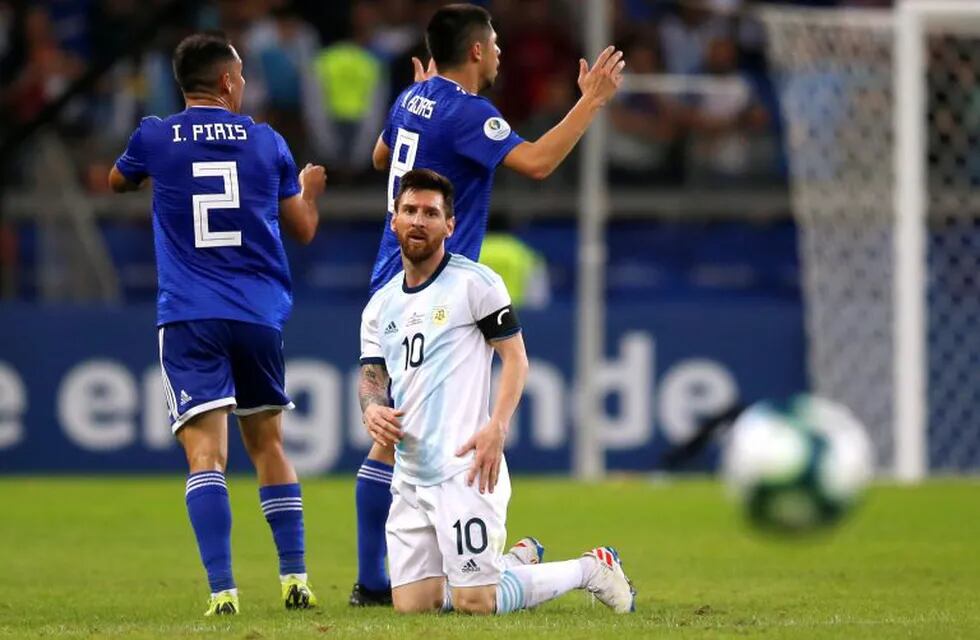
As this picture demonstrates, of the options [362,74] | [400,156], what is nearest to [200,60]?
[400,156]

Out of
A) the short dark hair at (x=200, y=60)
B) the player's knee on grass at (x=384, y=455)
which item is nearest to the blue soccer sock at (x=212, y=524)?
the player's knee on grass at (x=384, y=455)

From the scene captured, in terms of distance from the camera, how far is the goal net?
16.0 meters

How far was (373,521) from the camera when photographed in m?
7.75

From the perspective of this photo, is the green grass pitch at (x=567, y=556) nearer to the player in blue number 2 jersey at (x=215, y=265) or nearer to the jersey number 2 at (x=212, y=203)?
the player in blue number 2 jersey at (x=215, y=265)

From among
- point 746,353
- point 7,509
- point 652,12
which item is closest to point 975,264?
point 746,353

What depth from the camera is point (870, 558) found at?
980cm

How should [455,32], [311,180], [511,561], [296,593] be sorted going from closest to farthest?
[511,561]
[296,593]
[455,32]
[311,180]

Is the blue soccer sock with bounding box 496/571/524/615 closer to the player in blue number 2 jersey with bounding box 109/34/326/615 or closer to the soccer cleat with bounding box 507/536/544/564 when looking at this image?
the soccer cleat with bounding box 507/536/544/564

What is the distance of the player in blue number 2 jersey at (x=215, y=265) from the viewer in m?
7.42

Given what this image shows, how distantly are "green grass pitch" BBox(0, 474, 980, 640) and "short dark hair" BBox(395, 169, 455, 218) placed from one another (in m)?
1.49

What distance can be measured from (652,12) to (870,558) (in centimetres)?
1143

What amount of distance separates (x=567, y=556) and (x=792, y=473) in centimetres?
365

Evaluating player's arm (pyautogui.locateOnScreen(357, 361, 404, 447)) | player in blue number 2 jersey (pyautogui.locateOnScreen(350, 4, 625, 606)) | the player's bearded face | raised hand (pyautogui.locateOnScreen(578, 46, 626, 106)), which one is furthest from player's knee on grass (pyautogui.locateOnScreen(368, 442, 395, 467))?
raised hand (pyautogui.locateOnScreen(578, 46, 626, 106))

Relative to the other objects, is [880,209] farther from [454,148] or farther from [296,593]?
[296,593]
